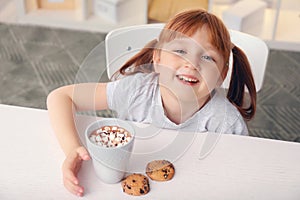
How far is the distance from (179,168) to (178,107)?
167mm

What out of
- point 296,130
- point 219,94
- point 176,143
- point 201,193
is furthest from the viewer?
point 296,130

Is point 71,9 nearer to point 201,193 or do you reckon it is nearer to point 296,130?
point 296,130

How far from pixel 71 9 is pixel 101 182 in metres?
2.06

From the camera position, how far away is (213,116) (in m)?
1.08

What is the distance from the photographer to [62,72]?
7.55 ft

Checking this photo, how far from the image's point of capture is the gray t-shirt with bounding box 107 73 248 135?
3.36 feet

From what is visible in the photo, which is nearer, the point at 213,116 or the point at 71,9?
the point at 213,116

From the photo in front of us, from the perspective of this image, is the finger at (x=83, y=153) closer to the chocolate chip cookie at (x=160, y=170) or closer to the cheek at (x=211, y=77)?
the chocolate chip cookie at (x=160, y=170)

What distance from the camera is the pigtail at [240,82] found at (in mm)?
1095

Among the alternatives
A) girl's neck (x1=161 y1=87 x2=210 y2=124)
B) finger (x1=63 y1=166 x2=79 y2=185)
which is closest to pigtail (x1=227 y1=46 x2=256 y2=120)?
girl's neck (x1=161 y1=87 x2=210 y2=124)

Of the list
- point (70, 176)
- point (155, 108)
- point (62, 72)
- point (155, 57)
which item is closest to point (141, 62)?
point (155, 57)

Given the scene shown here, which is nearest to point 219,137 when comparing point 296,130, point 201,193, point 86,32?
point 201,193

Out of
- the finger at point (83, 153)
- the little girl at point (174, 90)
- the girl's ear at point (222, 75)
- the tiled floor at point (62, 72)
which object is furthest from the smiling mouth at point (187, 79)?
the tiled floor at point (62, 72)

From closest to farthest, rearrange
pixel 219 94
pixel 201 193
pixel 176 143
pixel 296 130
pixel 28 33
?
1. pixel 201 193
2. pixel 176 143
3. pixel 219 94
4. pixel 296 130
5. pixel 28 33
